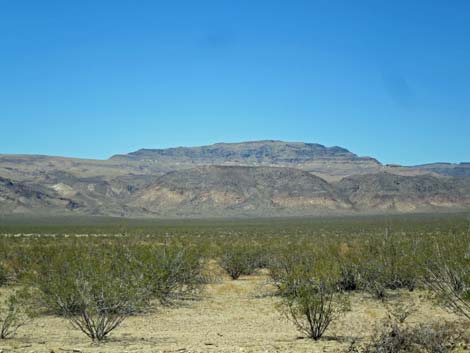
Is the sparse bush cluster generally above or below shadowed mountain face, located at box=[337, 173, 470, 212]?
below

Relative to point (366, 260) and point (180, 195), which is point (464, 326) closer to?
point (366, 260)

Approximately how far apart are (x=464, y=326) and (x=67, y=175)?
19586cm

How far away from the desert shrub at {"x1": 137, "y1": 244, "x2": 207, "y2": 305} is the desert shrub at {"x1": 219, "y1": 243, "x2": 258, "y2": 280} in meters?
3.72

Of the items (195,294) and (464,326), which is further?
(195,294)

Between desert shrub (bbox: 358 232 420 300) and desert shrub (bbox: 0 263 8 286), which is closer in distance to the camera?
desert shrub (bbox: 358 232 420 300)

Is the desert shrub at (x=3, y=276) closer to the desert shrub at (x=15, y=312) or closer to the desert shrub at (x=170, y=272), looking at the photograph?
the desert shrub at (x=15, y=312)

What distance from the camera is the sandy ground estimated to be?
1323 centimetres

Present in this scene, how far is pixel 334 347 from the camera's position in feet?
43.5

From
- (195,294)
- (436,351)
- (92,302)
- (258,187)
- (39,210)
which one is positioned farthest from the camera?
(258,187)

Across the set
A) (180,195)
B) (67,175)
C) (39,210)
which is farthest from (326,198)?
(67,175)

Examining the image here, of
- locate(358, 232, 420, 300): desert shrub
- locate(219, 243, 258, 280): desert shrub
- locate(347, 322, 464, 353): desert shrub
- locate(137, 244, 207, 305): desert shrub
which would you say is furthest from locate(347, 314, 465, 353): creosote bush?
locate(219, 243, 258, 280): desert shrub

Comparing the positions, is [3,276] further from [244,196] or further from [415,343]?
[244,196]

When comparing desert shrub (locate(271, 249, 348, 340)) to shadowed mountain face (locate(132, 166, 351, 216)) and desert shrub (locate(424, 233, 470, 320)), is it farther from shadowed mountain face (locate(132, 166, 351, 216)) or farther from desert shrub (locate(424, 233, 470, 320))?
shadowed mountain face (locate(132, 166, 351, 216))

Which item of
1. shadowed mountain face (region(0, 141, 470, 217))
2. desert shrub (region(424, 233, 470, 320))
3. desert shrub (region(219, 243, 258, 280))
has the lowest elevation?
desert shrub (region(219, 243, 258, 280))
